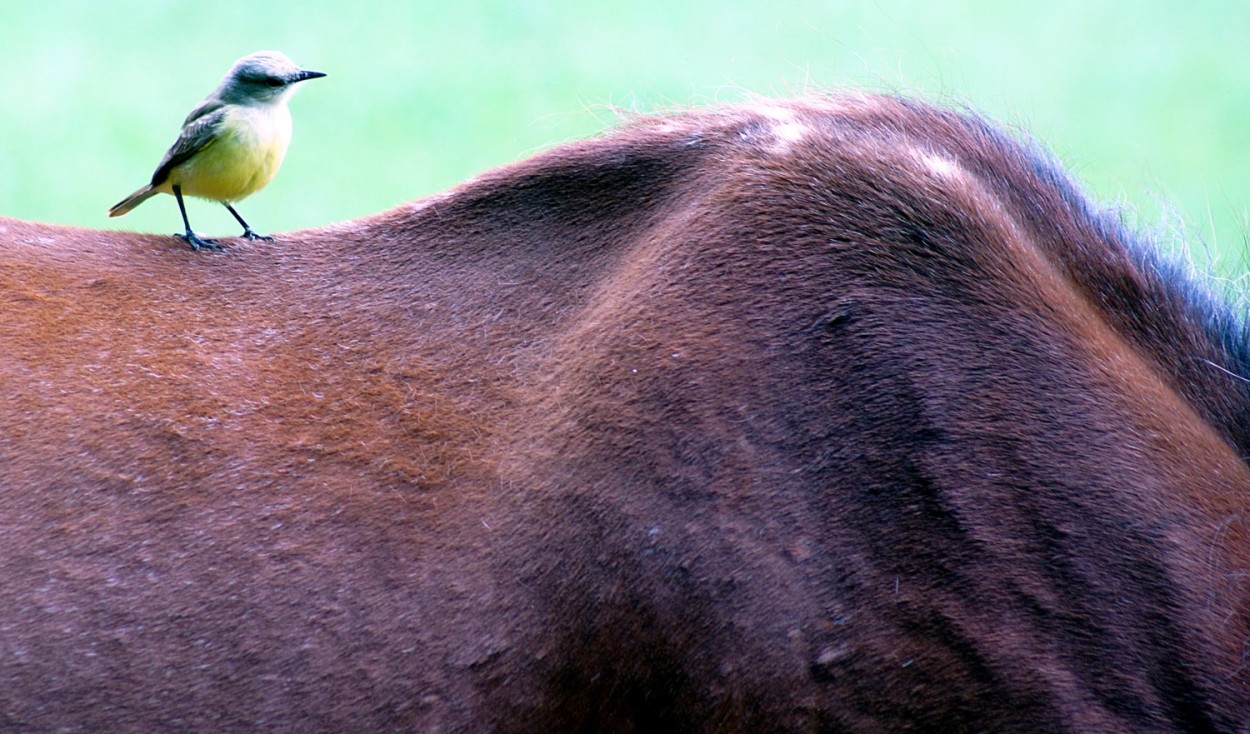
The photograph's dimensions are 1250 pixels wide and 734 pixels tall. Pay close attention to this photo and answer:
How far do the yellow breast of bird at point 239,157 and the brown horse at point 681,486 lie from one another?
8.2 inches

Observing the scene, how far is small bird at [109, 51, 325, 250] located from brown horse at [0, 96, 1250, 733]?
21cm

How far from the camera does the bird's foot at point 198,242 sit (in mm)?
1294

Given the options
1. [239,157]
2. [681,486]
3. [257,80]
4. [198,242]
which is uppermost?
[257,80]

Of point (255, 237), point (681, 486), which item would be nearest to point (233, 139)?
point (255, 237)

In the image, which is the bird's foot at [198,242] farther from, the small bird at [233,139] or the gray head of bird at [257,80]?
the gray head of bird at [257,80]

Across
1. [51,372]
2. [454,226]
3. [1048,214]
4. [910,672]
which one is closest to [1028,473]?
[910,672]

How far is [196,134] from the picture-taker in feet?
4.32

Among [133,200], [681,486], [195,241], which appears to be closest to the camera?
[681,486]

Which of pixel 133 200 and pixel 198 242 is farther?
pixel 133 200

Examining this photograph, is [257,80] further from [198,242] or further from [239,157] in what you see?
[198,242]

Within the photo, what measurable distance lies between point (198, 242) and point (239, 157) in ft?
0.42

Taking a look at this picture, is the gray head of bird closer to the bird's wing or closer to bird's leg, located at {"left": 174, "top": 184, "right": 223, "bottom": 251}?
the bird's wing

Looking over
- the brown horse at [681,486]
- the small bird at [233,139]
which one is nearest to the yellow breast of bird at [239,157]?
the small bird at [233,139]

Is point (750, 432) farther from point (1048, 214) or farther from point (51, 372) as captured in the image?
point (51, 372)
